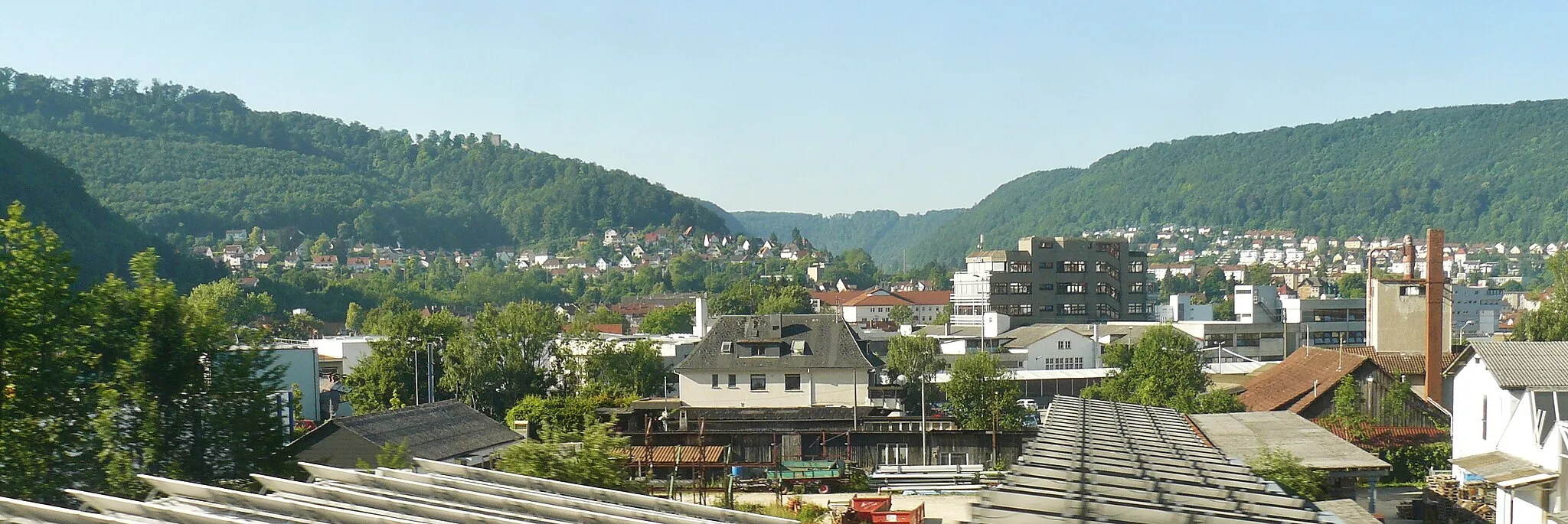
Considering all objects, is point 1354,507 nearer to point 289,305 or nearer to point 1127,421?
point 1127,421

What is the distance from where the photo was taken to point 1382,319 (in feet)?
137

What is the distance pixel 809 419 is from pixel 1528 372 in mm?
16256

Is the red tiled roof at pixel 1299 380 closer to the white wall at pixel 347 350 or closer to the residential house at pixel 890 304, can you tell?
the white wall at pixel 347 350

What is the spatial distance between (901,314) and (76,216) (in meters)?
67.0

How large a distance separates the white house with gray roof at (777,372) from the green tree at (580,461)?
25.0 meters

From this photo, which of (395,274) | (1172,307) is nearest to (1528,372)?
(1172,307)

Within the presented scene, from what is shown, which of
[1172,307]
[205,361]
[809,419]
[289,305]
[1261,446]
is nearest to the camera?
[205,361]

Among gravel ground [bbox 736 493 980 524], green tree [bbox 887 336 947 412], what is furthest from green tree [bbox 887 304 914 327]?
gravel ground [bbox 736 493 980 524]

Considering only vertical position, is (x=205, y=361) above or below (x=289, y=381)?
above

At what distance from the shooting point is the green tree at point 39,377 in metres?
12.2

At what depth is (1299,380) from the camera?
3359 cm

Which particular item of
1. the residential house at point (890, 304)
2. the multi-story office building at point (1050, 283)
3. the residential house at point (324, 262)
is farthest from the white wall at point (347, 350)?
the residential house at point (324, 262)

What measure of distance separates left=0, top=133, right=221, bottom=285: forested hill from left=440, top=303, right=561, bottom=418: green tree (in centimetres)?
5225

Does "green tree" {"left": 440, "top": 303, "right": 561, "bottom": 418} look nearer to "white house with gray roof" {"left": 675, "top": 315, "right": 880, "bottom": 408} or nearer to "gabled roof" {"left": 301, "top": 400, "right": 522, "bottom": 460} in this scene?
"white house with gray roof" {"left": 675, "top": 315, "right": 880, "bottom": 408}
